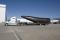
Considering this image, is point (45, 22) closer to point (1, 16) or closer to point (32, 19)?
point (32, 19)

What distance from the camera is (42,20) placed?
30.5m

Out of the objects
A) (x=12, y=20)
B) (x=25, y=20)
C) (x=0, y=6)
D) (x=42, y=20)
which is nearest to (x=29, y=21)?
(x=25, y=20)

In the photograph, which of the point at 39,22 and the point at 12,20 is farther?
the point at 39,22

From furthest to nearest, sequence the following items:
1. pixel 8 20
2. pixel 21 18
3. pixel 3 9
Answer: pixel 21 18 < pixel 3 9 < pixel 8 20

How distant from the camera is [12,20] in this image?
26.6m

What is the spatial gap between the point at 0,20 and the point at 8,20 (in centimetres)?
242

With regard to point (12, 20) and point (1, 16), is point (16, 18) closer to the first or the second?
point (12, 20)

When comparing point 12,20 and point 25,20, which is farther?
point 25,20

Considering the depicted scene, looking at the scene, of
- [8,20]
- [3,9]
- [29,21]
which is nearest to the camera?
[8,20]

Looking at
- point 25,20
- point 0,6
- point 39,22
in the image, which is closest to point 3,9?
point 0,6

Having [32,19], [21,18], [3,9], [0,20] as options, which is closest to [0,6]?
[3,9]

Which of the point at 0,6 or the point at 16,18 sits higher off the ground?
the point at 0,6

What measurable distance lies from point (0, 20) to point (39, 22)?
28.5 feet

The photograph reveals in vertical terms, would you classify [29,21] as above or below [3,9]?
below
